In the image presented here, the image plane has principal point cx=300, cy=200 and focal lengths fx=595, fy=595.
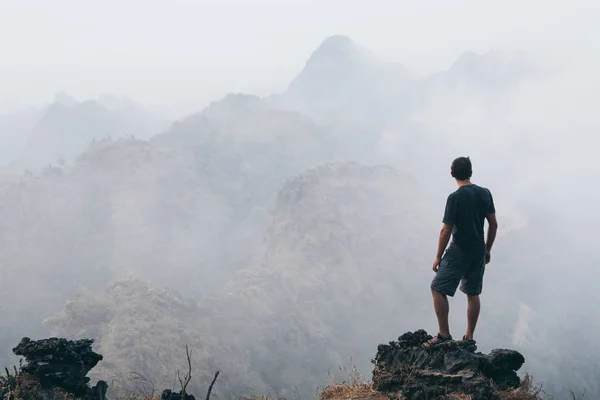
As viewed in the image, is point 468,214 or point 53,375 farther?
point 53,375

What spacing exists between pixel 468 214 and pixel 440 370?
8.80 ft

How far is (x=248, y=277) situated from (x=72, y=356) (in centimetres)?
12317

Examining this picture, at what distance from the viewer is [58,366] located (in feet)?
42.4

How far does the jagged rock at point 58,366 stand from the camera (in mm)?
12680

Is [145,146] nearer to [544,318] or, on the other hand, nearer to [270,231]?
[270,231]

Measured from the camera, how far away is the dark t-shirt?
10258 mm

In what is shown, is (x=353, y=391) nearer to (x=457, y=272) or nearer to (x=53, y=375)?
(x=457, y=272)

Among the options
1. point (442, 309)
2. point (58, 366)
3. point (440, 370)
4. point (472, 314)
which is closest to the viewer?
point (440, 370)

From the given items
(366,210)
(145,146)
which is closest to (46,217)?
(145,146)

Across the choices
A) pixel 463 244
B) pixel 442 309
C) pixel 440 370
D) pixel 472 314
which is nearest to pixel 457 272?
pixel 463 244

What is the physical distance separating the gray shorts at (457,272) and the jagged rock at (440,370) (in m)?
0.94

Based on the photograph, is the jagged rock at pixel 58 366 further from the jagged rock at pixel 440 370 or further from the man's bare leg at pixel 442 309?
the man's bare leg at pixel 442 309

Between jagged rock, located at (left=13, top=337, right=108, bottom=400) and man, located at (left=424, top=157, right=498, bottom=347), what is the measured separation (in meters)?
7.18

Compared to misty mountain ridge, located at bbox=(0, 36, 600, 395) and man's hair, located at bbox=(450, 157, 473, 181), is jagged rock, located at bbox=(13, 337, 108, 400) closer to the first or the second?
man's hair, located at bbox=(450, 157, 473, 181)
